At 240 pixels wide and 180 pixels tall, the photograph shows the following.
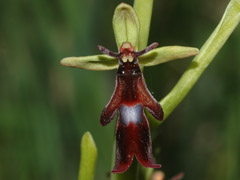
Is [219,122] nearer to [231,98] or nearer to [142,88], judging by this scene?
[231,98]

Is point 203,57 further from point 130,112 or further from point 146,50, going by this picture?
point 130,112

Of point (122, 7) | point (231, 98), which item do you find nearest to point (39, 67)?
point (231, 98)

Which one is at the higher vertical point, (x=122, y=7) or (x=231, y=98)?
(x=122, y=7)

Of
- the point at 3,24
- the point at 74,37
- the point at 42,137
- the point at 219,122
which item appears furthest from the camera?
the point at 219,122

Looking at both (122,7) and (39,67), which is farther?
(39,67)

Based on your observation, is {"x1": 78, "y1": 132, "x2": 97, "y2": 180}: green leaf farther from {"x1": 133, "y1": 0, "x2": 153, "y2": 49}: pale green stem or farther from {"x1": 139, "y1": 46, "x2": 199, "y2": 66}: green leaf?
{"x1": 133, "y1": 0, "x2": 153, "y2": 49}: pale green stem

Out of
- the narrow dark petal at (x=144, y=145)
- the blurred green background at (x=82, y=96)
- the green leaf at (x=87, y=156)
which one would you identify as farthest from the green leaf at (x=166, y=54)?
the blurred green background at (x=82, y=96)

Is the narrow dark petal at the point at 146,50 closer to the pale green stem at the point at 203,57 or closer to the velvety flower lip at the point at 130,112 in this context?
the velvety flower lip at the point at 130,112
